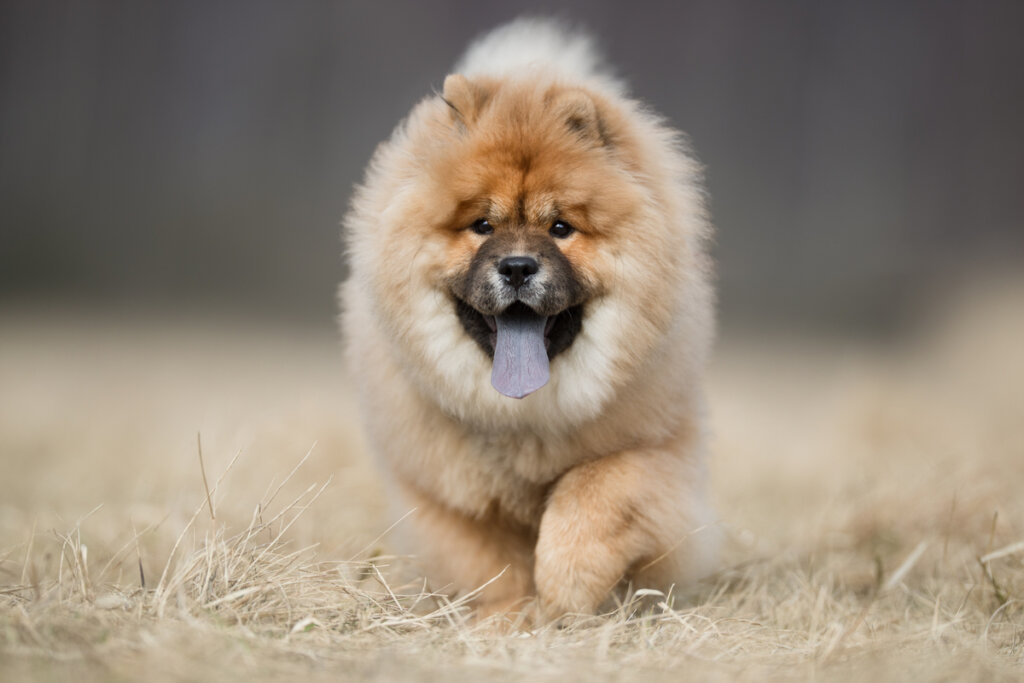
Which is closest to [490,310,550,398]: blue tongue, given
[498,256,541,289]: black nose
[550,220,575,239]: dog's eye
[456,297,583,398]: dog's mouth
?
[456,297,583,398]: dog's mouth

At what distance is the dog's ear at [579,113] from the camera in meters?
3.15

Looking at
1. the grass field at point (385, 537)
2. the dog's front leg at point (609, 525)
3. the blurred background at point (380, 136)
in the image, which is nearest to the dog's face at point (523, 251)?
the dog's front leg at point (609, 525)

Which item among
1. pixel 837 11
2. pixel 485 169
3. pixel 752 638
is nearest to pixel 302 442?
pixel 485 169

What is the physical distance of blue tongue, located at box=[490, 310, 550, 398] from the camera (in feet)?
9.90

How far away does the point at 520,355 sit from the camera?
3074 mm

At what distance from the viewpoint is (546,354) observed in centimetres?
311

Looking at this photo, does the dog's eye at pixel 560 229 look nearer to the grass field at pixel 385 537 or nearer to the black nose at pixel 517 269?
the black nose at pixel 517 269

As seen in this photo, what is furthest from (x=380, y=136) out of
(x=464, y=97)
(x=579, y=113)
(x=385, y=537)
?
(x=579, y=113)

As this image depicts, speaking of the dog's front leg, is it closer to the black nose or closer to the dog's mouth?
the dog's mouth

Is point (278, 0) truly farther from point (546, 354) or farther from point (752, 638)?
point (752, 638)

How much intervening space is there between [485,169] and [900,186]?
8310 mm

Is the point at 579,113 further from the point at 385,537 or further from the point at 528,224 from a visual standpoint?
the point at 385,537

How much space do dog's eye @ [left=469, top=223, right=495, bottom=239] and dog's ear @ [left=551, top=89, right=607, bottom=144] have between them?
0.44 m

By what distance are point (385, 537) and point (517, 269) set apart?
62.0 inches
